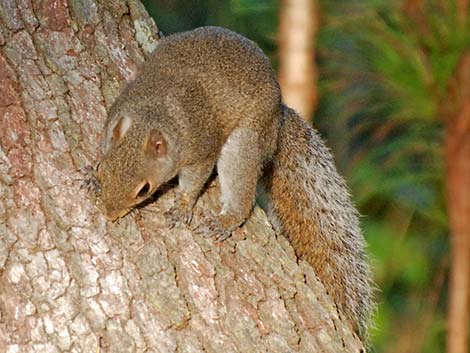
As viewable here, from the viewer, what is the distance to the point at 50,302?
193 centimetres

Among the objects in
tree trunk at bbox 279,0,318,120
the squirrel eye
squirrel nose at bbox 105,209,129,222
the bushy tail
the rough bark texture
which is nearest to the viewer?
the rough bark texture

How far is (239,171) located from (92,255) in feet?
2.00

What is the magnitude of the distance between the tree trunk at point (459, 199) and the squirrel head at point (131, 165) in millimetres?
1622

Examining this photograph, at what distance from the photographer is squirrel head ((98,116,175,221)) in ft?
7.09

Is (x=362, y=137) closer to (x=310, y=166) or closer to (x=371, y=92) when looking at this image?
(x=371, y=92)

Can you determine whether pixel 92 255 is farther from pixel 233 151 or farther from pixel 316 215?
pixel 316 215

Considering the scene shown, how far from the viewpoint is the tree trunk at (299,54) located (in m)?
4.08

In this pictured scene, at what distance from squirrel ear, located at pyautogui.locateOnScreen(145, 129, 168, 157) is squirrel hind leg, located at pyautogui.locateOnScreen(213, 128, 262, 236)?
177 mm

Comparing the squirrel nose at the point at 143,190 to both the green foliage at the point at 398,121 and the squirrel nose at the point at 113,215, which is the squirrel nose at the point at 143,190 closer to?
the squirrel nose at the point at 113,215

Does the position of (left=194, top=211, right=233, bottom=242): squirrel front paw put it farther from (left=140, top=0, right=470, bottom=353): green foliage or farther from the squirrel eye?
(left=140, top=0, right=470, bottom=353): green foliage

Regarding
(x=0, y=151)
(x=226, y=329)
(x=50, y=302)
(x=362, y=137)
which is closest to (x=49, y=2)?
(x=0, y=151)

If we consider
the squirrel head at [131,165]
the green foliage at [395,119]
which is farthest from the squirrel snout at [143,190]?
the green foliage at [395,119]

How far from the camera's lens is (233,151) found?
99.9 inches

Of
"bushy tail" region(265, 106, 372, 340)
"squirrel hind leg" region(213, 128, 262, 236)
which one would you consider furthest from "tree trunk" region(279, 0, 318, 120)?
"squirrel hind leg" region(213, 128, 262, 236)
